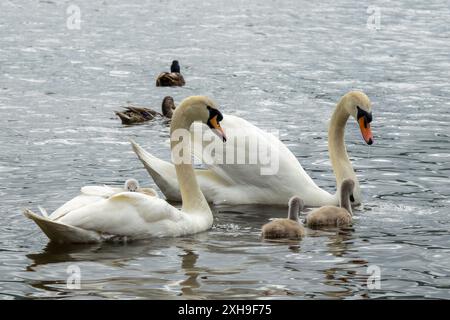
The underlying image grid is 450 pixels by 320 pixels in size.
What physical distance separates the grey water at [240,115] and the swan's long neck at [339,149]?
0.40m

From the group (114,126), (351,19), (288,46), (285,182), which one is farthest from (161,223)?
(351,19)

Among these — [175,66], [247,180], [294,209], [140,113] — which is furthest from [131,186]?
[175,66]

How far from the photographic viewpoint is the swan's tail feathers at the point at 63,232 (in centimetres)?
1026

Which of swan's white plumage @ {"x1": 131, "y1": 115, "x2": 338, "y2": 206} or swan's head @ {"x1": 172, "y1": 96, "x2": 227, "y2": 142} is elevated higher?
swan's head @ {"x1": 172, "y1": 96, "x2": 227, "y2": 142}

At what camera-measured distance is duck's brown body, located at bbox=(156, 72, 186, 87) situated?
21.0 meters

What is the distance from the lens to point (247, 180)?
12.8 metres

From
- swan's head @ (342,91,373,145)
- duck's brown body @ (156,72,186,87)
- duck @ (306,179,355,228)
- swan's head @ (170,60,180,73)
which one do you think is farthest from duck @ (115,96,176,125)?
duck @ (306,179,355,228)

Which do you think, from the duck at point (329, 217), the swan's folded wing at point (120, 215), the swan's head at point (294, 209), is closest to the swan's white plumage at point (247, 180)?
the duck at point (329, 217)

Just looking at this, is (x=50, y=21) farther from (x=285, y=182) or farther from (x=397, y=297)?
(x=397, y=297)

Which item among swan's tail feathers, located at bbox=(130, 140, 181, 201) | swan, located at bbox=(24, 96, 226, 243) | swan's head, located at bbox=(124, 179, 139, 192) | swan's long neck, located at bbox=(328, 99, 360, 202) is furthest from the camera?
swan's long neck, located at bbox=(328, 99, 360, 202)

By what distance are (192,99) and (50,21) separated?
1961cm

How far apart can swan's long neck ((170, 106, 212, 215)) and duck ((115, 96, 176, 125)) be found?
5.70 meters

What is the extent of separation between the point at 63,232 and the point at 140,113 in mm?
7389

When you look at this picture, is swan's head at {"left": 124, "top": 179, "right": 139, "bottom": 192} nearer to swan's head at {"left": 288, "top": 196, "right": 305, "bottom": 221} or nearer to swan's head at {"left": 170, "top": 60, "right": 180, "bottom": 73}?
swan's head at {"left": 288, "top": 196, "right": 305, "bottom": 221}
